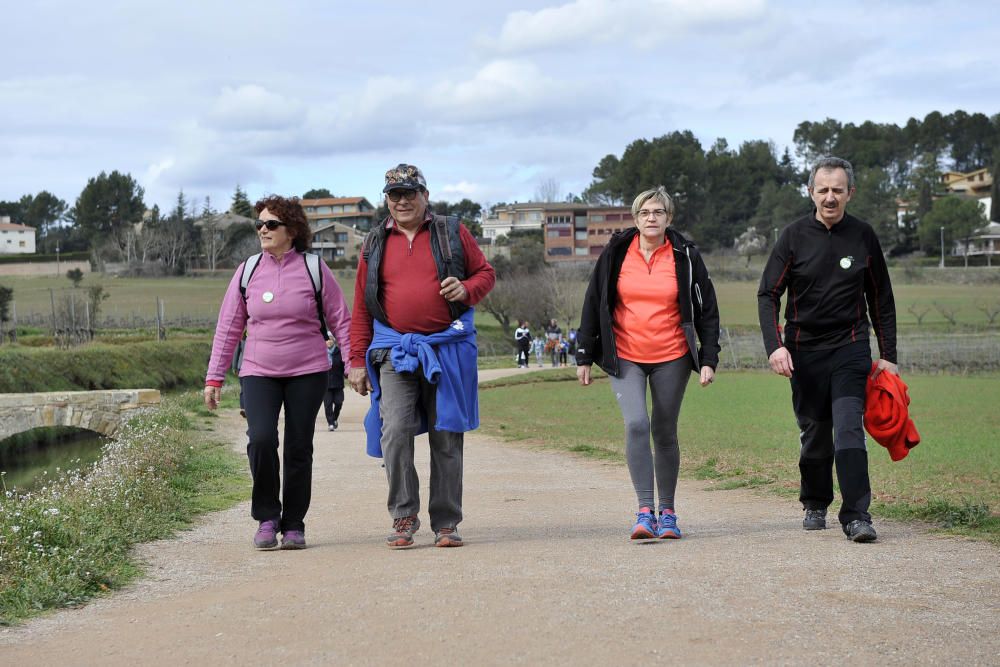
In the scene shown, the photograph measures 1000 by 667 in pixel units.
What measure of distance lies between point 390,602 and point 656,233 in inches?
117

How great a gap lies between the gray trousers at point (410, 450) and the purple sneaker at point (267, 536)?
0.72m

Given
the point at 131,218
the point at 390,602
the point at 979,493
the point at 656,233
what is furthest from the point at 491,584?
the point at 131,218

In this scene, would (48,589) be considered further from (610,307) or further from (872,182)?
(872,182)

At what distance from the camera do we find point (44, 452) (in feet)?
80.5

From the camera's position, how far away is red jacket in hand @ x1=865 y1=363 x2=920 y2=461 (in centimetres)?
707

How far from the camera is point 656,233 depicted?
23.8 feet

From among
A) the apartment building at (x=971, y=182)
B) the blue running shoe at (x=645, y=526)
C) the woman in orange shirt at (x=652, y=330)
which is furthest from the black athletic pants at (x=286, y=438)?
the apartment building at (x=971, y=182)

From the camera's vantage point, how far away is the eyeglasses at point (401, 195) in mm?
7180

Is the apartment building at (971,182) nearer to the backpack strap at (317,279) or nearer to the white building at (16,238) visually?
the white building at (16,238)

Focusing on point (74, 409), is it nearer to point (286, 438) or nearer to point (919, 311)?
point (286, 438)

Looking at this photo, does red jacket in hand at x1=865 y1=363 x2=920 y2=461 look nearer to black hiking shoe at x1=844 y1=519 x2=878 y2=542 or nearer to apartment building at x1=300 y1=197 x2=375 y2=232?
black hiking shoe at x1=844 y1=519 x2=878 y2=542

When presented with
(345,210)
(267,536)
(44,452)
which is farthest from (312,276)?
(345,210)

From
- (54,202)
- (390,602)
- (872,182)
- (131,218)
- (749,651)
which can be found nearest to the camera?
(749,651)

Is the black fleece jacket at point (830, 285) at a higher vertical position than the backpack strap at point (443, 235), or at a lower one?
lower
